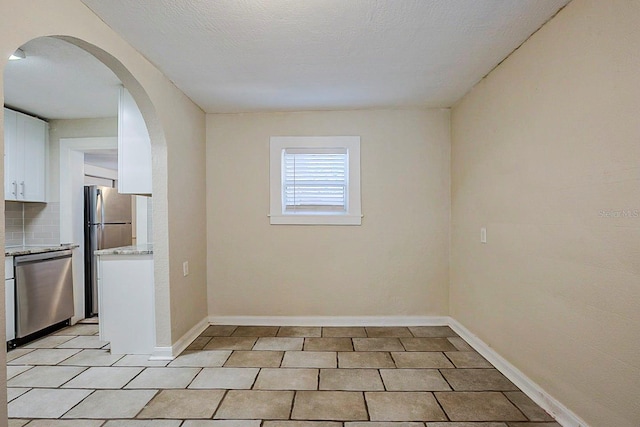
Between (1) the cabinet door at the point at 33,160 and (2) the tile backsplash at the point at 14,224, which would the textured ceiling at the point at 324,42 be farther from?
(2) the tile backsplash at the point at 14,224

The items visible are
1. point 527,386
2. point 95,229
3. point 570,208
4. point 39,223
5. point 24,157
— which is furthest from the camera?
point 95,229

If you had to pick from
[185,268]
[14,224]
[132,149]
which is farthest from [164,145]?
[14,224]

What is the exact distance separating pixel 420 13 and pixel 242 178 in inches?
96.5

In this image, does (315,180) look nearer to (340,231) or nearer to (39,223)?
(340,231)

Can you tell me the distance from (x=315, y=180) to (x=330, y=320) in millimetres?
1590

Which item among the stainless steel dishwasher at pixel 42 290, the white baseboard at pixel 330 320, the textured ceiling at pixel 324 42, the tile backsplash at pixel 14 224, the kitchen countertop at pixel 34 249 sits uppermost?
the textured ceiling at pixel 324 42

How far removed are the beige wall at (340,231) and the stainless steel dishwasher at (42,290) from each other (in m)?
1.64

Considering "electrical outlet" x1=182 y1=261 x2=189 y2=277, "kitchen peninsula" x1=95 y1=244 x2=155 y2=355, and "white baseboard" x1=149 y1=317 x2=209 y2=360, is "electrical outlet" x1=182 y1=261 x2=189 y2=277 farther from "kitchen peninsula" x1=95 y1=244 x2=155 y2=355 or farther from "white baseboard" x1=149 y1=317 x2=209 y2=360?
"white baseboard" x1=149 y1=317 x2=209 y2=360

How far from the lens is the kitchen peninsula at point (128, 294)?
282 centimetres

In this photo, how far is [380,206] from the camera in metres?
3.66

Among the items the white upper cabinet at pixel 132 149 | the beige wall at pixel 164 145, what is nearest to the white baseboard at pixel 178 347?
the beige wall at pixel 164 145

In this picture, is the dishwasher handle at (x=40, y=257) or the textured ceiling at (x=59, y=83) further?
the dishwasher handle at (x=40, y=257)

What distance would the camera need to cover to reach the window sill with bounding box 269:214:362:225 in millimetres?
3654

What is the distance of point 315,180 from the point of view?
375 centimetres
